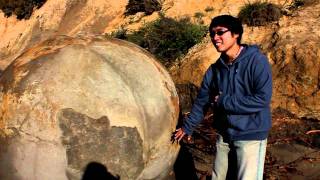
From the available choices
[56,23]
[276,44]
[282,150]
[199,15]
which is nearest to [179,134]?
[282,150]

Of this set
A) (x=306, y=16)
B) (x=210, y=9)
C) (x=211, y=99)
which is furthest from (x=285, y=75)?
(x=211, y=99)

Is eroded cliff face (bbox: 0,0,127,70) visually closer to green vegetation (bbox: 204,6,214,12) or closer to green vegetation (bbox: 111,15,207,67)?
green vegetation (bbox: 111,15,207,67)

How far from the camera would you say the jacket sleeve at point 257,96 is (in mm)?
3775

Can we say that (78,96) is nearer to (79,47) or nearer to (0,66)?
(79,47)

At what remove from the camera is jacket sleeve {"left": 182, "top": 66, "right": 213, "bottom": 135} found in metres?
4.32

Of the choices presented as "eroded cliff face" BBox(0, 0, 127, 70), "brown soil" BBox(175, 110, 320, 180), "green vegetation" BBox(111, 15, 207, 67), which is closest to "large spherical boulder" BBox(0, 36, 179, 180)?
"brown soil" BBox(175, 110, 320, 180)

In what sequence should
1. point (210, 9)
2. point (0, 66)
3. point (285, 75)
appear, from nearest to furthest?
point (285, 75), point (210, 9), point (0, 66)

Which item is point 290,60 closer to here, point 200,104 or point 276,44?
point 276,44

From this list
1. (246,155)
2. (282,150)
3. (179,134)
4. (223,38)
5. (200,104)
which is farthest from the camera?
(282,150)

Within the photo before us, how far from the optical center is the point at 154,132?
14.9 ft

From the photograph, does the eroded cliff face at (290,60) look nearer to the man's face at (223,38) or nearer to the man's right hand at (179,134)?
the man's right hand at (179,134)

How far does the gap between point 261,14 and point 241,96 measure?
6.48 m

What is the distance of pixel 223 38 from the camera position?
3.92 m

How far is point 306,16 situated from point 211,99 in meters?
5.92
